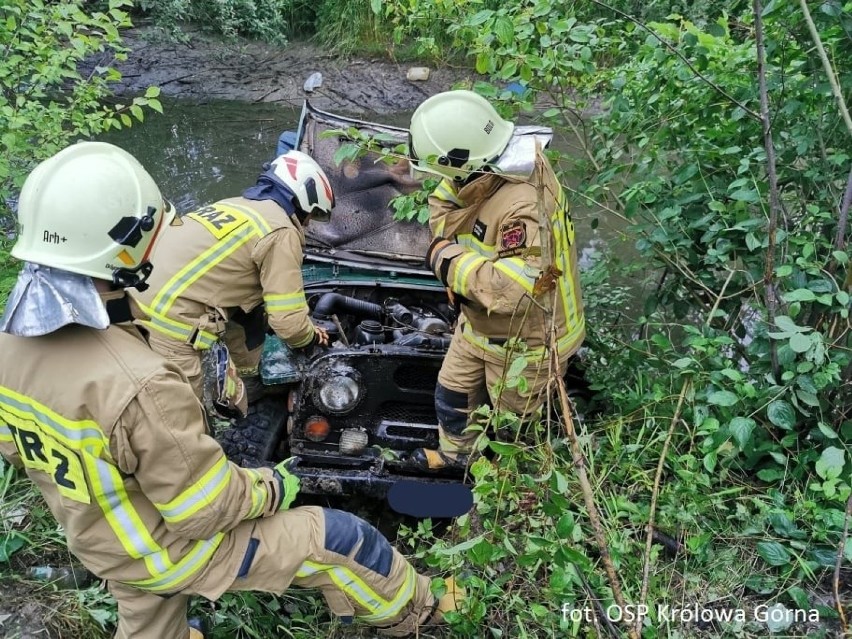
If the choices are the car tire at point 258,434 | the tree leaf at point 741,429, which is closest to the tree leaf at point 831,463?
the tree leaf at point 741,429

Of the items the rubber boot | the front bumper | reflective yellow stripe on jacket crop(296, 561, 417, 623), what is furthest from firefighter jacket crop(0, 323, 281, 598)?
the front bumper

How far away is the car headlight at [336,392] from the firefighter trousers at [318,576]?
85 centimetres

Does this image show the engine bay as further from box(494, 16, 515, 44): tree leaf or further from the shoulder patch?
box(494, 16, 515, 44): tree leaf

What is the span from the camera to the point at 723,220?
274cm

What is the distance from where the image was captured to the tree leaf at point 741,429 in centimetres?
210

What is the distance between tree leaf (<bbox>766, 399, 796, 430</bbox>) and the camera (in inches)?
85.0

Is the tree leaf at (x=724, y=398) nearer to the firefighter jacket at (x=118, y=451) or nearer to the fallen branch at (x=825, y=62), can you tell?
the fallen branch at (x=825, y=62)

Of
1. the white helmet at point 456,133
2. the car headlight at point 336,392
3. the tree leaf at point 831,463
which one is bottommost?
the car headlight at point 336,392

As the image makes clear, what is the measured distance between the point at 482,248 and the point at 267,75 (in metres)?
10.4

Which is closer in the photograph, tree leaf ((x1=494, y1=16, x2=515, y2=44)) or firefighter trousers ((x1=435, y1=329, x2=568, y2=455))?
tree leaf ((x1=494, y1=16, x2=515, y2=44))

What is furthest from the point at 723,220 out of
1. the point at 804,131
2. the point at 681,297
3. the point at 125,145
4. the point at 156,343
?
the point at 125,145

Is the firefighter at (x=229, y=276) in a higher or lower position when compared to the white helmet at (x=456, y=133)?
lower

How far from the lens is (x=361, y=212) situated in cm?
425

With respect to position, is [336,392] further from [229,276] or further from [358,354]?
[229,276]
